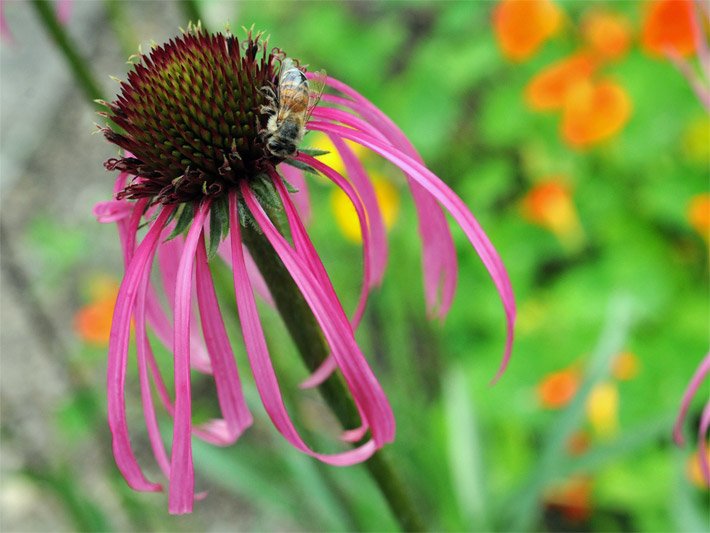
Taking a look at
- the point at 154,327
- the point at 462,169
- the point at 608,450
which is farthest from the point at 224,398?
the point at 462,169

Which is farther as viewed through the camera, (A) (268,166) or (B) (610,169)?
(B) (610,169)

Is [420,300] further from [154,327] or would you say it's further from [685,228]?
[154,327]

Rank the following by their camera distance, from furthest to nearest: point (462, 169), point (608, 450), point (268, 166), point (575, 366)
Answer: point (462, 169)
point (575, 366)
point (608, 450)
point (268, 166)

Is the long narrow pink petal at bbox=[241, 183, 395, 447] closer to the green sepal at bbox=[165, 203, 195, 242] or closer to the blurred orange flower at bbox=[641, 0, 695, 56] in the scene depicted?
the green sepal at bbox=[165, 203, 195, 242]

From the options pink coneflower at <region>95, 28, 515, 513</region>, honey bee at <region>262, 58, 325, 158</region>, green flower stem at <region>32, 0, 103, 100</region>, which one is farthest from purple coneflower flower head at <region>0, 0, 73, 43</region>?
honey bee at <region>262, 58, 325, 158</region>

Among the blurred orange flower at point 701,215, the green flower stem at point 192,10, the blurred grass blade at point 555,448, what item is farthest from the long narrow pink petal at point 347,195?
the blurred orange flower at point 701,215

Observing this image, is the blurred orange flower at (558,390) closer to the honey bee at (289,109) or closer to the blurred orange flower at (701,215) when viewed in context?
the blurred orange flower at (701,215)
